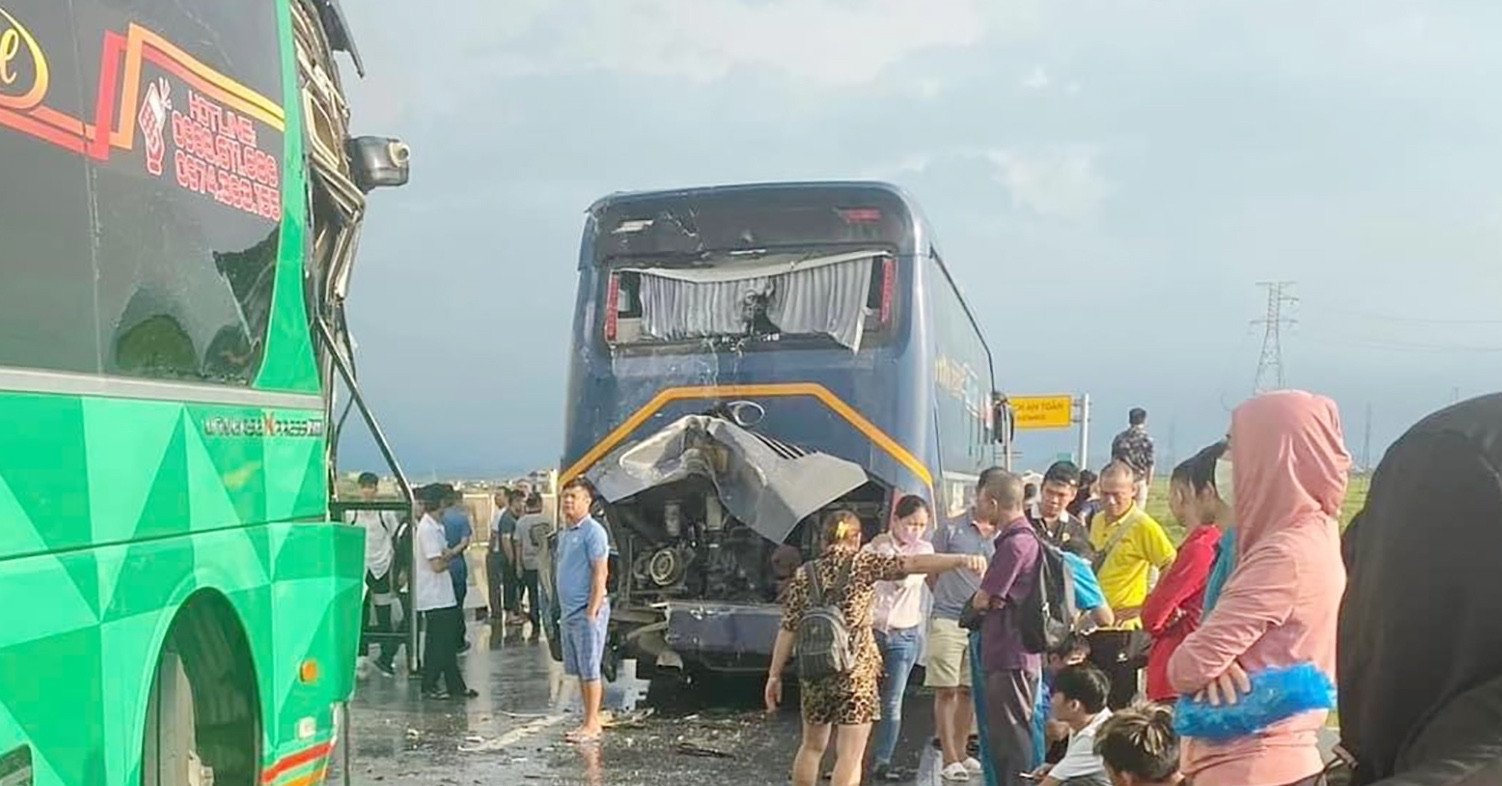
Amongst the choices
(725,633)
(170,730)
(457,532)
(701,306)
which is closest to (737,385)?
(701,306)

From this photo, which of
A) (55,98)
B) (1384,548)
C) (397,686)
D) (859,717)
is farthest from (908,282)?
(1384,548)

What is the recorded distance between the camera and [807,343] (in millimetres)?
11172

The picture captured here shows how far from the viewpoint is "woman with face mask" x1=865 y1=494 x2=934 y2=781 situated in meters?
8.58

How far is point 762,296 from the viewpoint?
11328 millimetres

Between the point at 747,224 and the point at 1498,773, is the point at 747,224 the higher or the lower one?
the higher one

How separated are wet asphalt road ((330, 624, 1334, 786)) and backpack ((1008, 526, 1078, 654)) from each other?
244cm

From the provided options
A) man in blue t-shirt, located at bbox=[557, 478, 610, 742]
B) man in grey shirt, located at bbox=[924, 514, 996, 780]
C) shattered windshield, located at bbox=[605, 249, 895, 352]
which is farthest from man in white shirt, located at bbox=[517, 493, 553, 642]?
man in grey shirt, located at bbox=[924, 514, 996, 780]

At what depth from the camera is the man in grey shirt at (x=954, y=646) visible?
28.1 ft

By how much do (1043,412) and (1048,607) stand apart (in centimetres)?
2007

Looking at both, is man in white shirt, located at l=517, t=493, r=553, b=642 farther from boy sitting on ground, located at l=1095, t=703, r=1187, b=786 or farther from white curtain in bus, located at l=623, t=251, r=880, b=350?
boy sitting on ground, located at l=1095, t=703, r=1187, b=786

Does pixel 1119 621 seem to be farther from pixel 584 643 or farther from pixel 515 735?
pixel 515 735

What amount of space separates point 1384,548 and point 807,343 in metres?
9.65

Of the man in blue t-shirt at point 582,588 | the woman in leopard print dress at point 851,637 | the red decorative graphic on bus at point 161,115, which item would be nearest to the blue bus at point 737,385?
the man in blue t-shirt at point 582,588

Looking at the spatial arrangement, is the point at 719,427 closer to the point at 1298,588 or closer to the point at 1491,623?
the point at 1298,588
